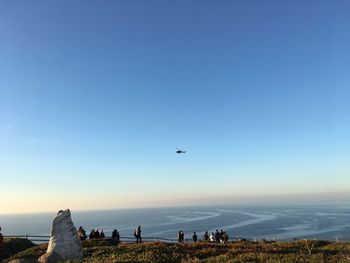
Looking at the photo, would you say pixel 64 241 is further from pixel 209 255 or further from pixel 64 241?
pixel 209 255

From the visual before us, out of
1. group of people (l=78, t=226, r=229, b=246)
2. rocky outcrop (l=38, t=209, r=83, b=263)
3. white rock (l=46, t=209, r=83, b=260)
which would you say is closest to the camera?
rocky outcrop (l=38, t=209, r=83, b=263)

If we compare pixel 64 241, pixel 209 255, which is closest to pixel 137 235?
pixel 64 241

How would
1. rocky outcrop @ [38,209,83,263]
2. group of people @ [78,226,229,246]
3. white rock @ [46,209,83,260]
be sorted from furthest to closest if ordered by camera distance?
group of people @ [78,226,229,246] < white rock @ [46,209,83,260] < rocky outcrop @ [38,209,83,263]

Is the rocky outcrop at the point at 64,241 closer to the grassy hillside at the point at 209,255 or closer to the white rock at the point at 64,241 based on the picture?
the white rock at the point at 64,241

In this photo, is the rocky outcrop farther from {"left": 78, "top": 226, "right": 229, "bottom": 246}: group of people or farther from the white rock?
{"left": 78, "top": 226, "right": 229, "bottom": 246}: group of people

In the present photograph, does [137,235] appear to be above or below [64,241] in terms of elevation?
below

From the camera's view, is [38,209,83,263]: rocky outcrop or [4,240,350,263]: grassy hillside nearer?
[4,240,350,263]: grassy hillside

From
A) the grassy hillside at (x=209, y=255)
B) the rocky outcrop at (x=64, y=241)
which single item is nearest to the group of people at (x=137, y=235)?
the grassy hillside at (x=209, y=255)

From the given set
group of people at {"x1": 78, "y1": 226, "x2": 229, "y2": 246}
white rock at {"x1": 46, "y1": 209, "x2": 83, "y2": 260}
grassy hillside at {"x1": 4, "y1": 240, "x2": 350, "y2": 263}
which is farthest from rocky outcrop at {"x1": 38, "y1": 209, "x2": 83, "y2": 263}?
group of people at {"x1": 78, "y1": 226, "x2": 229, "y2": 246}

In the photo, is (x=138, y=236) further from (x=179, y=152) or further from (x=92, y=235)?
(x=179, y=152)
